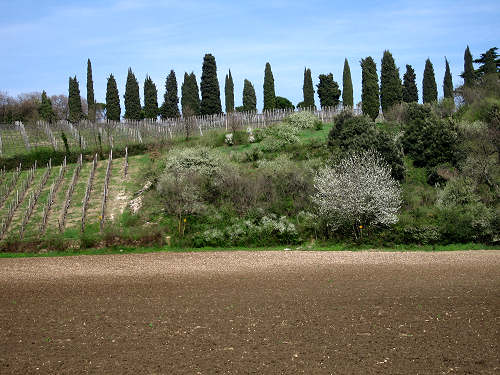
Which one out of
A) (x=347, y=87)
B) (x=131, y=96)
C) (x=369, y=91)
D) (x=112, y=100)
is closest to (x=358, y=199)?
(x=369, y=91)

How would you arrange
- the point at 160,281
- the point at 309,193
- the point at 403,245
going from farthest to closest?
the point at 309,193, the point at 403,245, the point at 160,281

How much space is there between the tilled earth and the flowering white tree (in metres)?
6.11

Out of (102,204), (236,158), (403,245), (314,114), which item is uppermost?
(314,114)

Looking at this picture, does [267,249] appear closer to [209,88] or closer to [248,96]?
[209,88]

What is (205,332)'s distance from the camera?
40.1 feet

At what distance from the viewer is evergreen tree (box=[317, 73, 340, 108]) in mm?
71562

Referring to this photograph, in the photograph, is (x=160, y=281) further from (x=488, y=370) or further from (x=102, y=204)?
(x=102, y=204)

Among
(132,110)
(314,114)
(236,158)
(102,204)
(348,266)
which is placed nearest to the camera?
(348,266)

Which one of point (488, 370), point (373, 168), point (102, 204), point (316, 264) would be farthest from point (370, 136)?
point (488, 370)

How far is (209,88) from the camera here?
207 ft

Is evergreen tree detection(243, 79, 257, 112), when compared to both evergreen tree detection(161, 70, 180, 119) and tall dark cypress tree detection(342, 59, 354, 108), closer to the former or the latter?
evergreen tree detection(161, 70, 180, 119)

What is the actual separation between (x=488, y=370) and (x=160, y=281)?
12111mm

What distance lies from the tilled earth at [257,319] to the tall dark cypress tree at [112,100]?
153 ft

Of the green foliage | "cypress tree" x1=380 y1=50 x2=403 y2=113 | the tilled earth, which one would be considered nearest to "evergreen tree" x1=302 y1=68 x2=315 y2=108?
the green foliage
